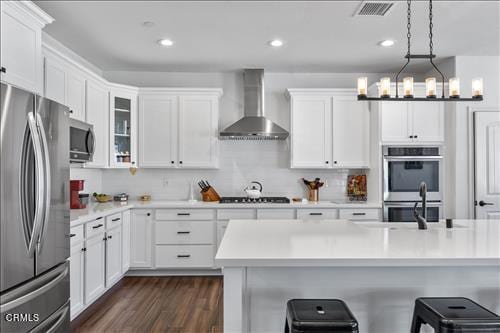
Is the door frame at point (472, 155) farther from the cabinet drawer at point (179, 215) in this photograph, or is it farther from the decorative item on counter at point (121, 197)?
the decorative item on counter at point (121, 197)

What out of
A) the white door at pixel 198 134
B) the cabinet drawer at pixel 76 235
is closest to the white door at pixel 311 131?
the white door at pixel 198 134

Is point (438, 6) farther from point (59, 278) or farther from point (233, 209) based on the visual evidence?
point (59, 278)

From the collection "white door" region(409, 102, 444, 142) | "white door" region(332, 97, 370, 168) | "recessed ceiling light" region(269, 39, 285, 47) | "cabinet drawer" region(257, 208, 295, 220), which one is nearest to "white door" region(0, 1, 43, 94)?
"recessed ceiling light" region(269, 39, 285, 47)

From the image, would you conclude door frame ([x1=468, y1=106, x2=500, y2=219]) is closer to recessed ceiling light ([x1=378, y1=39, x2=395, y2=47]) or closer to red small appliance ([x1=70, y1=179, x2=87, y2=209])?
recessed ceiling light ([x1=378, y1=39, x2=395, y2=47])

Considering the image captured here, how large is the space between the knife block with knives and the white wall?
6.8 inches

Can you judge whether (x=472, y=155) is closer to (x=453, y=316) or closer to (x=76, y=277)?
(x=453, y=316)

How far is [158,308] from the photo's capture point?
137 inches

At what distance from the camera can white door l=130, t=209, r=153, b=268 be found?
14.6 ft

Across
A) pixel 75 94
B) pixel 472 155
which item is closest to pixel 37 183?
pixel 75 94

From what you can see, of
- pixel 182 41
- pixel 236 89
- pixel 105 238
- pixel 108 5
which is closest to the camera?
pixel 108 5

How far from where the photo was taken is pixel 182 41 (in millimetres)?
3910

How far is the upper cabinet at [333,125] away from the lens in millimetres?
4773

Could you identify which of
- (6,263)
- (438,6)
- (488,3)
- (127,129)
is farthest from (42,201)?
(488,3)

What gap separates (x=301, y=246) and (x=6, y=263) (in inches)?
59.8
